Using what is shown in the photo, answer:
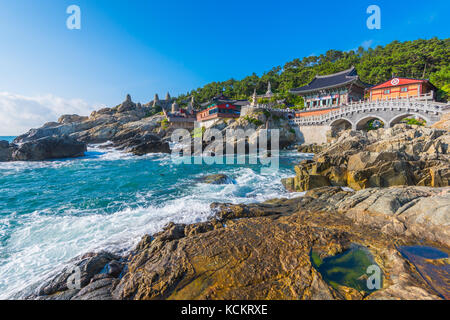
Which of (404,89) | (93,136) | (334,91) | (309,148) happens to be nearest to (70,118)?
(93,136)

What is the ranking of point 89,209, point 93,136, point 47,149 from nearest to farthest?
1. point 89,209
2. point 47,149
3. point 93,136

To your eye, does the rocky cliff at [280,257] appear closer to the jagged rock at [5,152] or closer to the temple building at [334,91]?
the temple building at [334,91]

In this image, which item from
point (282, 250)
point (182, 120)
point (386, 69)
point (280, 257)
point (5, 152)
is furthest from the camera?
point (182, 120)

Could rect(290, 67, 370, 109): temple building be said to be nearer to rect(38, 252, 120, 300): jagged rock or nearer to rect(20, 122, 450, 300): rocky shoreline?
rect(20, 122, 450, 300): rocky shoreline

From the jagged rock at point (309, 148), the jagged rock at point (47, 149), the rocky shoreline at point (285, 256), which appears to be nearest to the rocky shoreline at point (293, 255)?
the rocky shoreline at point (285, 256)

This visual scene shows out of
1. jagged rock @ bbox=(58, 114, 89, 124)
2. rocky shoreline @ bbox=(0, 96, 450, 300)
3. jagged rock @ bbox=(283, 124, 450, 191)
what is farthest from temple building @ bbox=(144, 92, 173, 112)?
rocky shoreline @ bbox=(0, 96, 450, 300)

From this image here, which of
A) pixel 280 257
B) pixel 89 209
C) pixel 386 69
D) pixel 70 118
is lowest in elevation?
pixel 89 209

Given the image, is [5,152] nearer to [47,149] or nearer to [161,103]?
[47,149]
